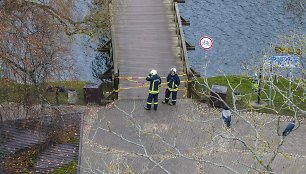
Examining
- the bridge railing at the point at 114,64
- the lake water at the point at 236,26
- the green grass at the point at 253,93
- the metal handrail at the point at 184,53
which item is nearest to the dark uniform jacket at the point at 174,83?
the metal handrail at the point at 184,53

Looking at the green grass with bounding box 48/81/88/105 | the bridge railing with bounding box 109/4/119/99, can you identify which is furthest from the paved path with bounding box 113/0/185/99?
the green grass with bounding box 48/81/88/105

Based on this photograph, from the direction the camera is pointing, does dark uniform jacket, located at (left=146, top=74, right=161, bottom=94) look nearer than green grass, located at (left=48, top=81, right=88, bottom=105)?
Yes

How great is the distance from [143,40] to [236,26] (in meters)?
8.78

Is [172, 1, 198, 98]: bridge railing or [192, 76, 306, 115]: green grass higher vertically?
[172, 1, 198, 98]: bridge railing

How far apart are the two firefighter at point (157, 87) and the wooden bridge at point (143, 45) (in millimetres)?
990

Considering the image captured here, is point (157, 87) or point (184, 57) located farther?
point (184, 57)

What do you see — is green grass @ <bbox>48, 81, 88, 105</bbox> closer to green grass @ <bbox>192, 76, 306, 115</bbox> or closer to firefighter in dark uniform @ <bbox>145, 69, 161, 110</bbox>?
firefighter in dark uniform @ <bbox>145, 69, 161, 110</bbox>

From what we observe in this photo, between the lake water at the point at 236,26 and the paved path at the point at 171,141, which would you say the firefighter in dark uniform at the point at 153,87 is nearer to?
the paved path at the point at 171,141

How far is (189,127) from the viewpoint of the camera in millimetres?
17688

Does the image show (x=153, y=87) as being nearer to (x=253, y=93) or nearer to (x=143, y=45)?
(x=253, y=93)

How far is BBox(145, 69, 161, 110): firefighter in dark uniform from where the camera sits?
18.2 meters

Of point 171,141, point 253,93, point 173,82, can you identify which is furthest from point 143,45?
point 171,141

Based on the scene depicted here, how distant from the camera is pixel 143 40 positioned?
Result: 23219mm

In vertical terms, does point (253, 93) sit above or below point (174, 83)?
below
